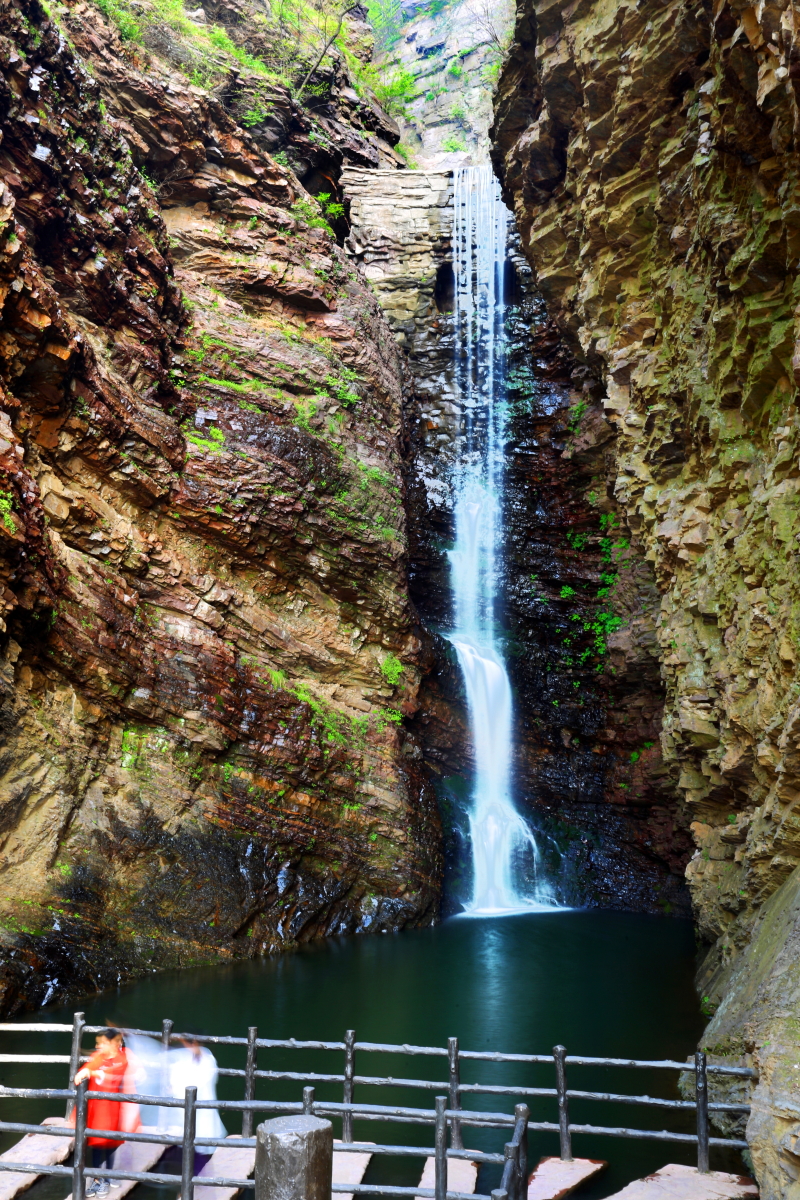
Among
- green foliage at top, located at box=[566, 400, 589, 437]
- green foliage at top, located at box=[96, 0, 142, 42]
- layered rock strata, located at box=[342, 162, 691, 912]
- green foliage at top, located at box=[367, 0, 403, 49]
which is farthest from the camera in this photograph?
green foliage at top, located at box=[367, 0, 403, 49]

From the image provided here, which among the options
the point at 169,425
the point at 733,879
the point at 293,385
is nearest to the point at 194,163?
the point at 293,385

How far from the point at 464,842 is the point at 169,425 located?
10966mm

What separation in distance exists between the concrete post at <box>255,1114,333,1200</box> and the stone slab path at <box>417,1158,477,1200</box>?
263 cm

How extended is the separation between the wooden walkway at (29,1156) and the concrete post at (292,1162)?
3439mm

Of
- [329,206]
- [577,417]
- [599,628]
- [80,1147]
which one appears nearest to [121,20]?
[329,206]

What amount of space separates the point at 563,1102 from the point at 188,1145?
9.28 feet

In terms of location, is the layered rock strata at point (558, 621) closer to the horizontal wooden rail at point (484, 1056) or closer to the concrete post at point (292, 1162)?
the horizontal wooden rail at point (484, 1056)

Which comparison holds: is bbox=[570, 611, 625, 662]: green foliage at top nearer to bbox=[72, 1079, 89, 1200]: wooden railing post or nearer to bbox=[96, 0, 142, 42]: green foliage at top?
bbox=[72, 1079, 89, 1200]: wooden railing post

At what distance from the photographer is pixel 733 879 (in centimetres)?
988

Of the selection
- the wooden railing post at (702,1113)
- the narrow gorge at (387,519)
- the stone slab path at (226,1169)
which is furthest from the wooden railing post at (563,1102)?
the stone slab path at (226,1169)

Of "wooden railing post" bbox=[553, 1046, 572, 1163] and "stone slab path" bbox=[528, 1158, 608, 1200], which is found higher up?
"wooden railing post" bbox=[553, 1046, 572, 1163]

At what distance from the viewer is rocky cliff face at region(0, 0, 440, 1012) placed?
11.8 m

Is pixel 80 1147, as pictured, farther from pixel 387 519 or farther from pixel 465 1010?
pixel 387 519

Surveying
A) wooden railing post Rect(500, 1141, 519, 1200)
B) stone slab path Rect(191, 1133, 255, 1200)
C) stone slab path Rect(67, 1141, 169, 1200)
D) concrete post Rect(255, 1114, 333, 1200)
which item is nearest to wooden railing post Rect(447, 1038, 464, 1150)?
stone slab path Rect(191, 1133, 255, 1200)
